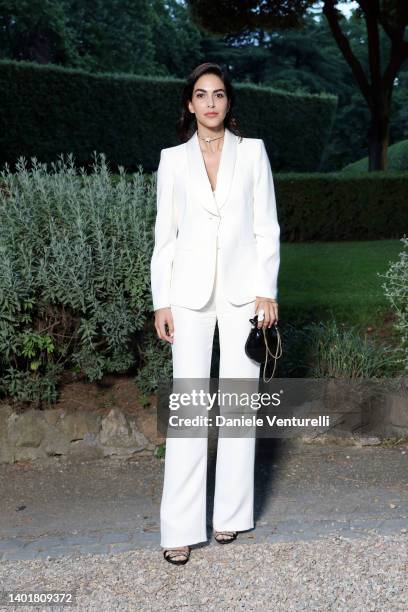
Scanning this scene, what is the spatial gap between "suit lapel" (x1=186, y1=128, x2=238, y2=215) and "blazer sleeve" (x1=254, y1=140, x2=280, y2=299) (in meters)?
0.12

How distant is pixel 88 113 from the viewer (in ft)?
51.2

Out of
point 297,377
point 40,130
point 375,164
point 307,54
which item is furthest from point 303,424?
point 307,54

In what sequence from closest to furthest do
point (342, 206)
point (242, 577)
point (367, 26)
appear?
point (242, 577), point (342, 206), point (367, 26)

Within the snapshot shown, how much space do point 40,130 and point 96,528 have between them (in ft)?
39.5

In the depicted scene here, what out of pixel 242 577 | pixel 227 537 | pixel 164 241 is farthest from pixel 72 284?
pixel 242 577

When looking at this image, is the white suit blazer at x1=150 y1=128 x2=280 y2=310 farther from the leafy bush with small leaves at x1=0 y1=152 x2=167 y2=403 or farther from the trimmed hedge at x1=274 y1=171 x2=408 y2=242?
the trimmed hedge at x1=274 y1=171 x2=408 y2=242

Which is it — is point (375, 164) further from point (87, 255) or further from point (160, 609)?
point (160, 609)

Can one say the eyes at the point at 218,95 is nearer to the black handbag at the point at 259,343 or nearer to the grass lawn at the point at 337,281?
the black handbag at the point at 259,343

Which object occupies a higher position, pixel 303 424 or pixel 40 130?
pixel 40 130

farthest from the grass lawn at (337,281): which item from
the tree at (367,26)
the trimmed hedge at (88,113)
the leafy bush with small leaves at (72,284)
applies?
the trimmed hedge at (88,113)

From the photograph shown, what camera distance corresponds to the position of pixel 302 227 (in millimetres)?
11281

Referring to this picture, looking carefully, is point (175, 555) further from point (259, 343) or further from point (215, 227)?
point (215, 227)

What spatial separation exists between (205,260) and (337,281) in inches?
183

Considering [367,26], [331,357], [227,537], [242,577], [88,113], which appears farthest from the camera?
[88,113]
